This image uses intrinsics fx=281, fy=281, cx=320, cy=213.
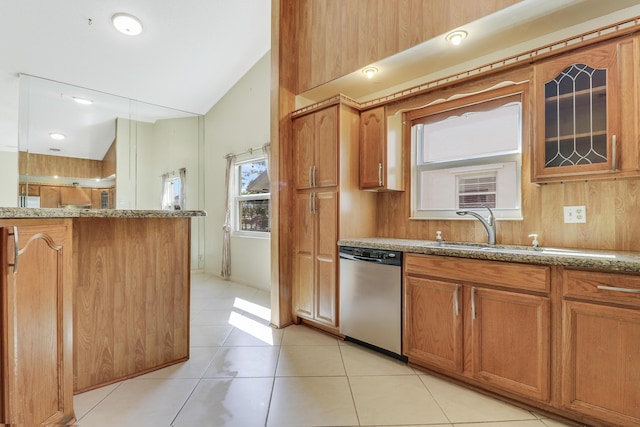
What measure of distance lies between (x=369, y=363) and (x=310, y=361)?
46 centimetres

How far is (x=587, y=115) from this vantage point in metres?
1.66

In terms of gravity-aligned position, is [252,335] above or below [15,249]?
below

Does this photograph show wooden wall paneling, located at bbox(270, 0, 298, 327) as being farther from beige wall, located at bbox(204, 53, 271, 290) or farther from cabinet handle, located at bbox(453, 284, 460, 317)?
cabinet handle, located at bbox(453, 284, 460, 317)

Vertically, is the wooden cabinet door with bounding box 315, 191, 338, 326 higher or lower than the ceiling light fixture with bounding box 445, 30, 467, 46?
lower

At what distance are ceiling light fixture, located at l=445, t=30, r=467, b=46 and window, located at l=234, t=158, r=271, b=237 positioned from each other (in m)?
3.03

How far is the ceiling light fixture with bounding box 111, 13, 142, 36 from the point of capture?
10.2ft

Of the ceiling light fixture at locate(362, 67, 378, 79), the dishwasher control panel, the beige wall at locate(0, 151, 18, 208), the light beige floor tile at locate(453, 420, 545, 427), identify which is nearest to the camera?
the light beige floor tile at locate(453, 420, 545, 427)

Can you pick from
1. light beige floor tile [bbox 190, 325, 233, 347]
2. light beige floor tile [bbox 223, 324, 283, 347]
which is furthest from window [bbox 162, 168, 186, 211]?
light beige floor tile [bbox 223, 324, 283, 347]

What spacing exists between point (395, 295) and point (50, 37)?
4726 millimetres

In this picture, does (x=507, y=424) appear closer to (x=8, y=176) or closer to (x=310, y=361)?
(x=310, y=361)

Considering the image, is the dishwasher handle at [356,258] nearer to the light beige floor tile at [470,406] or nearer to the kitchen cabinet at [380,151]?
the kitchen cabinet at [380,151]

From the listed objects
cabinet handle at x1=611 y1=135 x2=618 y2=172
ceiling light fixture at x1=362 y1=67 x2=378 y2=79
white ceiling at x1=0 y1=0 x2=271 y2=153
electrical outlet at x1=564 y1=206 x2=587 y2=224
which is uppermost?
white ceiling at x1=0 y1=0 x2=271 y2=153

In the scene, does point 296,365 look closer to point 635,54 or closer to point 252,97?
point 635,54

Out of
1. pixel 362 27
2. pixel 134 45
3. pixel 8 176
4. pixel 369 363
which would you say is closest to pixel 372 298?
pixel 369 363
